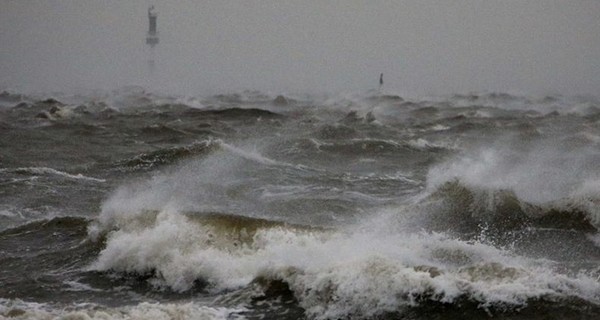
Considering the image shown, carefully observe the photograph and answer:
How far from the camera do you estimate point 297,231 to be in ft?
33.3

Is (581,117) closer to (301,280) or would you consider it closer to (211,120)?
(211,120)

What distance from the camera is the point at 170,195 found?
1342 cm

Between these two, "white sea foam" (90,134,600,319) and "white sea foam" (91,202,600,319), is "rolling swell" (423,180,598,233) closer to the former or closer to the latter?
"white sea foam" (90,134,600,319)

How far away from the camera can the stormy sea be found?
746 centimetres

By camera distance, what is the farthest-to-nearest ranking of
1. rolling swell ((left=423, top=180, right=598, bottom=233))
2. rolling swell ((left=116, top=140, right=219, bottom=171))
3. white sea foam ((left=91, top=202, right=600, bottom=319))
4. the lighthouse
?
the lighthouse
rolling swell ((left=116, top=140, right=219, bottom=171))
rolling swell ((left=423, top=180, right=598, bottom=233))
white sea foam ((left=91, top=202, right=600, bottom=319))

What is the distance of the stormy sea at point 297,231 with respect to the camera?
746 cm

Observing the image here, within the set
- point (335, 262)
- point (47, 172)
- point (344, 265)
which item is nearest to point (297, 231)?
point (335, 262)

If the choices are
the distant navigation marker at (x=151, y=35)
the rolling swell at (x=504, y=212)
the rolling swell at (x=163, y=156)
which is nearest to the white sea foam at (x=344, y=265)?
the rolling swell at (x=504, y=212)

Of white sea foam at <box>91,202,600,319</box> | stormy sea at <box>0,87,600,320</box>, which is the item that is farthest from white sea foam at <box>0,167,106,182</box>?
white sea foam at <box>91,202,600,319</box>

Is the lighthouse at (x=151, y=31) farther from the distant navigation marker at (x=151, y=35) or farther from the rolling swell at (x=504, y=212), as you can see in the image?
the rolling swell at (x=504, y=212)

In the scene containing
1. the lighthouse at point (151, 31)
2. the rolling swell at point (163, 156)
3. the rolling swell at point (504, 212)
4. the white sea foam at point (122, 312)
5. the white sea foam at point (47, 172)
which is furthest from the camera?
the lighthouse at point (151, 31)

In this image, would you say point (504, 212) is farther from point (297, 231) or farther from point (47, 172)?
point (47, 172)

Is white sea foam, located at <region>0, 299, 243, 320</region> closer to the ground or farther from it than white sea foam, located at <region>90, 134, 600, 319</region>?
closer to the ground

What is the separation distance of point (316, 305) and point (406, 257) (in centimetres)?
160
